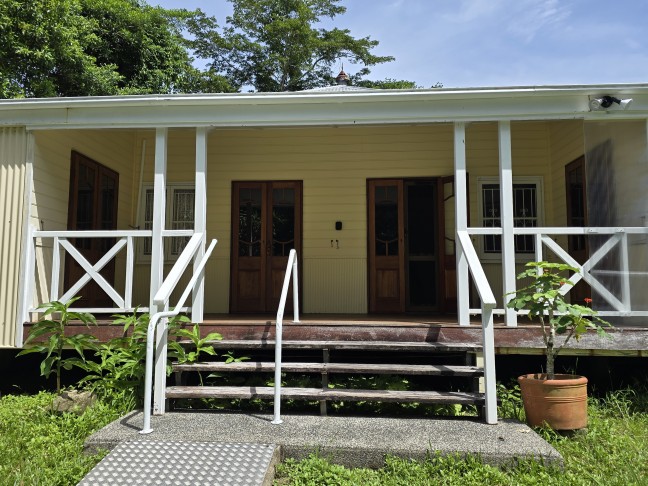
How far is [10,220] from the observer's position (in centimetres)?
488

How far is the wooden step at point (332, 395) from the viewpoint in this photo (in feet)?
12.0

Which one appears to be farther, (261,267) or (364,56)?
(364,56)

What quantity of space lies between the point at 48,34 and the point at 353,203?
31.7ft

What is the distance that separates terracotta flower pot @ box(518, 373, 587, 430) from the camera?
11.4 ft

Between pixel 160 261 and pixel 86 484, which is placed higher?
pixel 160 261

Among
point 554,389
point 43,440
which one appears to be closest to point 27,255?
point 43,440

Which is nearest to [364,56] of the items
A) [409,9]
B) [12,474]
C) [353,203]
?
[409,9]

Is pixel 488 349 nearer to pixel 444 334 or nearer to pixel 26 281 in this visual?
pixel 444 334

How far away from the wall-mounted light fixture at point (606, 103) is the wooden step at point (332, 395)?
290 cm

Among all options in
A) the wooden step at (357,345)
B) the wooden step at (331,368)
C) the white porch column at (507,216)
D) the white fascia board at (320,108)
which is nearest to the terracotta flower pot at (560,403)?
the wooden step at (331,368)

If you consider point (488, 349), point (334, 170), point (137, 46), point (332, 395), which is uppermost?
point (137, 46)

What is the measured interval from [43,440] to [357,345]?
2448mm

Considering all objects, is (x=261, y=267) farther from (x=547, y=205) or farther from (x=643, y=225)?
(x=643, y=225)

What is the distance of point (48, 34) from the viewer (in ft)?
39.2
